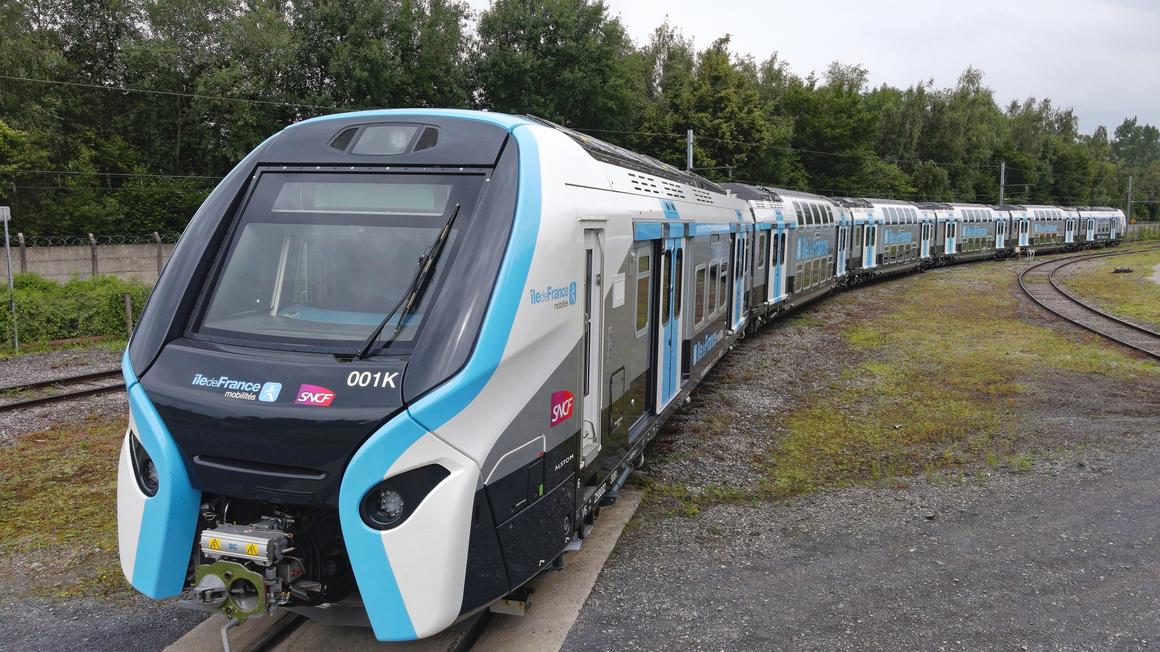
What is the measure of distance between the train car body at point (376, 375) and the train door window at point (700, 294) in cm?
383

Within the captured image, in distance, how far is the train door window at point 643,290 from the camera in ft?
22.1

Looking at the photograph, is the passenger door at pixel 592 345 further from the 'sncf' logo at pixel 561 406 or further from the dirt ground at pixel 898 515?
the dirt ground at pixel 898 515

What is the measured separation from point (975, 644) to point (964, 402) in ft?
25.1

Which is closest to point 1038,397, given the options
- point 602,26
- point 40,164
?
point 40,164

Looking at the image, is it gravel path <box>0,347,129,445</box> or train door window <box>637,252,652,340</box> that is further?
gravel path <box>0,347,129,445</box>

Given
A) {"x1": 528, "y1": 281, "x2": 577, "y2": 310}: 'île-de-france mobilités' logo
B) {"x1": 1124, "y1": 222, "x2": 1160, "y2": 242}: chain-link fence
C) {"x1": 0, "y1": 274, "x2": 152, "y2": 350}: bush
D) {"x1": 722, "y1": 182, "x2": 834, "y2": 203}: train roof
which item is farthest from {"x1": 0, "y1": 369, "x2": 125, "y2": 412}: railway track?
{"x1": 1124, "y1": 222, "x2": 1160, "y2": 242}: chain-link fence

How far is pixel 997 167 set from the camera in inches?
3438

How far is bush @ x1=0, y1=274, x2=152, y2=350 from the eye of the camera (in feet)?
57.9

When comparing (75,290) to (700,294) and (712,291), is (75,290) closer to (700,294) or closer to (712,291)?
(712,291)

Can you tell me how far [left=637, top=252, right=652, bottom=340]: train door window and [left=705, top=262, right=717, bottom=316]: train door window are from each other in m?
3.32

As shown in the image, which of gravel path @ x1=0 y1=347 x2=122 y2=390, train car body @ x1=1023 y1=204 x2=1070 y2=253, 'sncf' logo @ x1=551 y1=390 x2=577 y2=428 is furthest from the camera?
train car body @ x1=1023 y1=204 x2=1070 y2=253

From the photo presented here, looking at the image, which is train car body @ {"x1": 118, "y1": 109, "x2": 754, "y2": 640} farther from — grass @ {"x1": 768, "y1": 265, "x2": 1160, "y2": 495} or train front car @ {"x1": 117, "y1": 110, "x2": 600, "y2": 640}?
grass @ {"x1": 768, "y1": 265, "x2": 1160, "y2": 495}

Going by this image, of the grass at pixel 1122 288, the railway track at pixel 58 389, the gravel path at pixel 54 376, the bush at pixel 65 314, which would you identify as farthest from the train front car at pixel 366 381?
the grass at pixel 1122 288

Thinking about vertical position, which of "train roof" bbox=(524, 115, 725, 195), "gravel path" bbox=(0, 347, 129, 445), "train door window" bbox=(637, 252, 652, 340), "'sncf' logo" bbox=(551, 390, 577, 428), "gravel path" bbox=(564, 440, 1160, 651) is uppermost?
"train roof" bbox=(524, 115, 725, 195)
